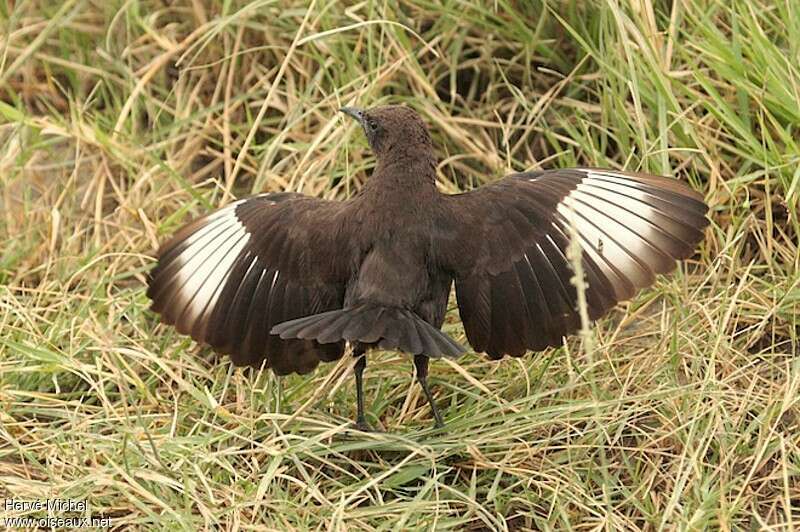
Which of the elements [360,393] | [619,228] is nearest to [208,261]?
[360,393]

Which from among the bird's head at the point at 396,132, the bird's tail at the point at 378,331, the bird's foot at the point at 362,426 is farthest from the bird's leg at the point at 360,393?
the bird's head at the point at 396,132

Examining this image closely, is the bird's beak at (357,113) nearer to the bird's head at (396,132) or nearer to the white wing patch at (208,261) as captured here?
the bird's head at (396,132)

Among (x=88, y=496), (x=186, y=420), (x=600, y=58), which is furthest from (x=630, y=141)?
(x=88, y=496)

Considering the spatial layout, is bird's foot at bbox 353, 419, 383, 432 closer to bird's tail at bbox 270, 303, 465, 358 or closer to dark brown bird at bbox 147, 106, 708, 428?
dark brown bird at bbox 147, 106, 708, 428

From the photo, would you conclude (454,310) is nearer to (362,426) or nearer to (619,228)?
(362,426)

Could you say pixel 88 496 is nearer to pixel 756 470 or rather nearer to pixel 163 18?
pixel 756 470

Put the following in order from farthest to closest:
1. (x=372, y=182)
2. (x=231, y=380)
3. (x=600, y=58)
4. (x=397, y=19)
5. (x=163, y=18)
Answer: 1. (x=163, y=18)
2. (x=397, y=19)
3. (x=600, y=58)
4. (x=231, y=380)
5. (x=372, y=182)
